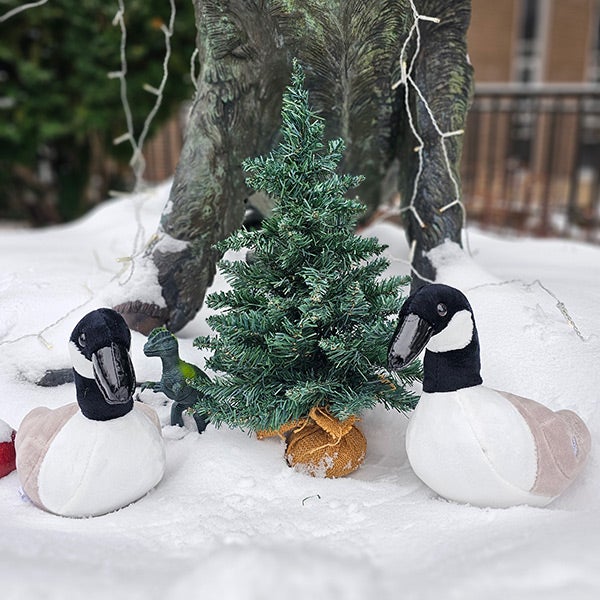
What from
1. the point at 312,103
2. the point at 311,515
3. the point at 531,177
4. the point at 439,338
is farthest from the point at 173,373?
the point at 531,177

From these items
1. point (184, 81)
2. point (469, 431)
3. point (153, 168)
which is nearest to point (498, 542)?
point (469, 431)

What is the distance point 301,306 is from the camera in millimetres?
958

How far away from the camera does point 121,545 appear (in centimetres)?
83

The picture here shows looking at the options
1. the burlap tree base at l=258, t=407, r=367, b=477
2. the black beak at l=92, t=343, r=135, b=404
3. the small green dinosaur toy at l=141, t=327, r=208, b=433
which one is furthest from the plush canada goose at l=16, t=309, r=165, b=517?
the burlap tree base at l=258, t=407, r=367, b=477

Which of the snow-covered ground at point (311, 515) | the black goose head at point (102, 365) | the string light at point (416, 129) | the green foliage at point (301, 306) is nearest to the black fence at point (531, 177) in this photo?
the string light at point (416, 129)

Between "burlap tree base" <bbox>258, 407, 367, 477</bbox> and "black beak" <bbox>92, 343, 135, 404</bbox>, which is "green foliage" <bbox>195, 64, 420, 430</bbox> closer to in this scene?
"burlap tree base" <bbox>258, 407, 367, 477</bbox>

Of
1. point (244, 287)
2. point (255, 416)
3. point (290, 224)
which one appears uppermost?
point (290, 224)

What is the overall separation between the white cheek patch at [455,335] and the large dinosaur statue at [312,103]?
1.49 ft

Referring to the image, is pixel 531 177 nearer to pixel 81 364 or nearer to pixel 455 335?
pixel 455 335

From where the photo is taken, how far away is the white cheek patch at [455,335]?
0.91m

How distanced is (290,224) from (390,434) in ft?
1.38

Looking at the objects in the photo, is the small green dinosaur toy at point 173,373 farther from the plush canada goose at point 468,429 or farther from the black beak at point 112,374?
the plush canada goose at point 468,429

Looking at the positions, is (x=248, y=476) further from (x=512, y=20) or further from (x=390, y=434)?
(x=512, y=20)

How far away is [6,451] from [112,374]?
0.91 feet
